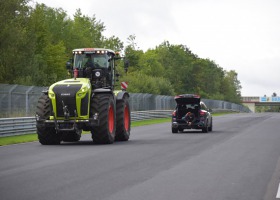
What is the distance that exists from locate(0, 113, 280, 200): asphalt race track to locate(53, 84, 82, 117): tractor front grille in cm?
190

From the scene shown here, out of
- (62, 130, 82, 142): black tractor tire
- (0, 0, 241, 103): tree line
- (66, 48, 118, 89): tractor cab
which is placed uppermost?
(0, 0, 241, 103): tree line

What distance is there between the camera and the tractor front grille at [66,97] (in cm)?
1983

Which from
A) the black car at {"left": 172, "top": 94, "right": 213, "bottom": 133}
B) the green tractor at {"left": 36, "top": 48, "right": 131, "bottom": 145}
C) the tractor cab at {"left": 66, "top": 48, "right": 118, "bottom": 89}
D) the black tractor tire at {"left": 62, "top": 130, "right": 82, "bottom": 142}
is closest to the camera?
the green tractor at {"left": 36, "top": 48, "right": 131, "bottom": 145}

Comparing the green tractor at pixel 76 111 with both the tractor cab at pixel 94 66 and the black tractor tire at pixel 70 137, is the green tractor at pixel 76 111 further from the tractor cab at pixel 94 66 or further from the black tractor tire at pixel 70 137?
the black tractor tire at pixel 70 137

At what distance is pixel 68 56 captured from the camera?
86000mm

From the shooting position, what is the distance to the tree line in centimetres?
5238

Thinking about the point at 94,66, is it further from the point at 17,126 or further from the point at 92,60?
the point at 17,126

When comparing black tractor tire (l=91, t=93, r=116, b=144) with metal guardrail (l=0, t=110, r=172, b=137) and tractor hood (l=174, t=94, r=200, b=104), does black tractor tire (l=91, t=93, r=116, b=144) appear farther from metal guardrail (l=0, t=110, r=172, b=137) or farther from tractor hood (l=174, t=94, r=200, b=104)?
tractor hood (l=174, t=94, r=200, b=104)

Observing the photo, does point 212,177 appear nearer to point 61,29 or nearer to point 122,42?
point 61,29

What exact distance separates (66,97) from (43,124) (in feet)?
3.70

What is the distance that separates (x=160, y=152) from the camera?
17016mm

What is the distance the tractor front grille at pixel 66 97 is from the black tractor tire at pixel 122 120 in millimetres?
2128

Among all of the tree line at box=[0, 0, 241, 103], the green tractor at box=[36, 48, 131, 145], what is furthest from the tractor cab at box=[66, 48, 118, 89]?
the tree line at box=[0, 0, 241, 103]

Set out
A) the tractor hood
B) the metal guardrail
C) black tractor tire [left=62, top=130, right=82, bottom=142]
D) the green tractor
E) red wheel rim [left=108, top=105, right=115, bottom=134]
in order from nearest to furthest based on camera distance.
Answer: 1. the green tractor
2. red wheel rim [left=108, top=105, right=115, bottom=134]
3. black tractor tire [left=62, top=130, right=82, bottom=142]
4. the metal guardrail
5. the tractor hood
